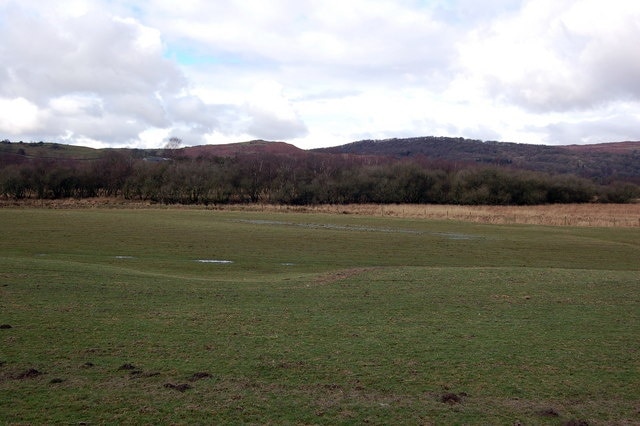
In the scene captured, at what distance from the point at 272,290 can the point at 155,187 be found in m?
83.3

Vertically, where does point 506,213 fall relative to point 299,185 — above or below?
below

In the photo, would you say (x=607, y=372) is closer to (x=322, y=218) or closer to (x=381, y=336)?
(x=381, y=336)

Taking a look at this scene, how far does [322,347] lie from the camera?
1073 centimetres

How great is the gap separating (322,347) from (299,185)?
8904 centimetres

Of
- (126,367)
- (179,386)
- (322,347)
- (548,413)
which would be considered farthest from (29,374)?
(548,413)

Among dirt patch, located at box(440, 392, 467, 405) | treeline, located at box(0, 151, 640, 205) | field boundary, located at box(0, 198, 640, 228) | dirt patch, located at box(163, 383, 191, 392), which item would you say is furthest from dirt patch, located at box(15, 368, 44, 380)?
treeline, located at box(0, 151, 640, 205)

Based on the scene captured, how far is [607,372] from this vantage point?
954 centimetres

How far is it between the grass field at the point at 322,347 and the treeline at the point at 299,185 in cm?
7431

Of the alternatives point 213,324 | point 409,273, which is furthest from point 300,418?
point 409,273

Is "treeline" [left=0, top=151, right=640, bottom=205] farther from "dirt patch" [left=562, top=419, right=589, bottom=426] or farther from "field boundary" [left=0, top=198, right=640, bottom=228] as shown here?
"dirt patch" [left=562, top=419, right=589, bottom=426]

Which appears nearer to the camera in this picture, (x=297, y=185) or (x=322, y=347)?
(x=322, y=347)

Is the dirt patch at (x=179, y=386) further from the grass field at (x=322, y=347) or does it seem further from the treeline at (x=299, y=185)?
the treeline at (x=299, y=185)

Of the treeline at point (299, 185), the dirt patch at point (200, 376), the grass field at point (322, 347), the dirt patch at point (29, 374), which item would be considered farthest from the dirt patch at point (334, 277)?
the treeline at point (299, 185)

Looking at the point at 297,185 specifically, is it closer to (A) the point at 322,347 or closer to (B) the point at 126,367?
(A) the point at 322,347
